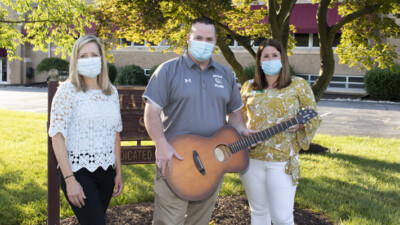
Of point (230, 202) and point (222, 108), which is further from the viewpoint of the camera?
point (230, 202)

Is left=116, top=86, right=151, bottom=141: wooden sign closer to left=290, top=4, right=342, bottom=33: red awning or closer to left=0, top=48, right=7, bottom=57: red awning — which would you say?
left=290, top=4, right=342, bottom=33: red awning

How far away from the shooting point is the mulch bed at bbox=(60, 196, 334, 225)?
4133 millimetres

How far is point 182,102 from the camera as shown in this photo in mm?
2629

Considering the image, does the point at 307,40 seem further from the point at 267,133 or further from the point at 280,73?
the point at 267,133

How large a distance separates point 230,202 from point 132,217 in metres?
1.28

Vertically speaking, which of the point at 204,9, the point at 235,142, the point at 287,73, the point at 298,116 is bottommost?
the point at 235,142

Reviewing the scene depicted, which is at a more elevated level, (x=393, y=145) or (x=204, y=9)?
(x=204, y=9)

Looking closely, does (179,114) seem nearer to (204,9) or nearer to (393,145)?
(204,9)

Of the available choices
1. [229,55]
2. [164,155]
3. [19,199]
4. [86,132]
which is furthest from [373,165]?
[86,132]

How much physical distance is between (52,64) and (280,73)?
28301 mm

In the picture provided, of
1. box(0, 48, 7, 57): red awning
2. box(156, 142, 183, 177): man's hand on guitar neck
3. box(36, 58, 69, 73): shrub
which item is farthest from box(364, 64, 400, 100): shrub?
box(0, 48, 7, 57): red awning

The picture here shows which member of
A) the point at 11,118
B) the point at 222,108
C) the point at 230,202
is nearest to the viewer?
the point at 222,108

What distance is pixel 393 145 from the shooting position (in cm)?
923

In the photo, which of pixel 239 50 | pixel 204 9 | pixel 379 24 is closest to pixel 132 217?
pixel 204 9
